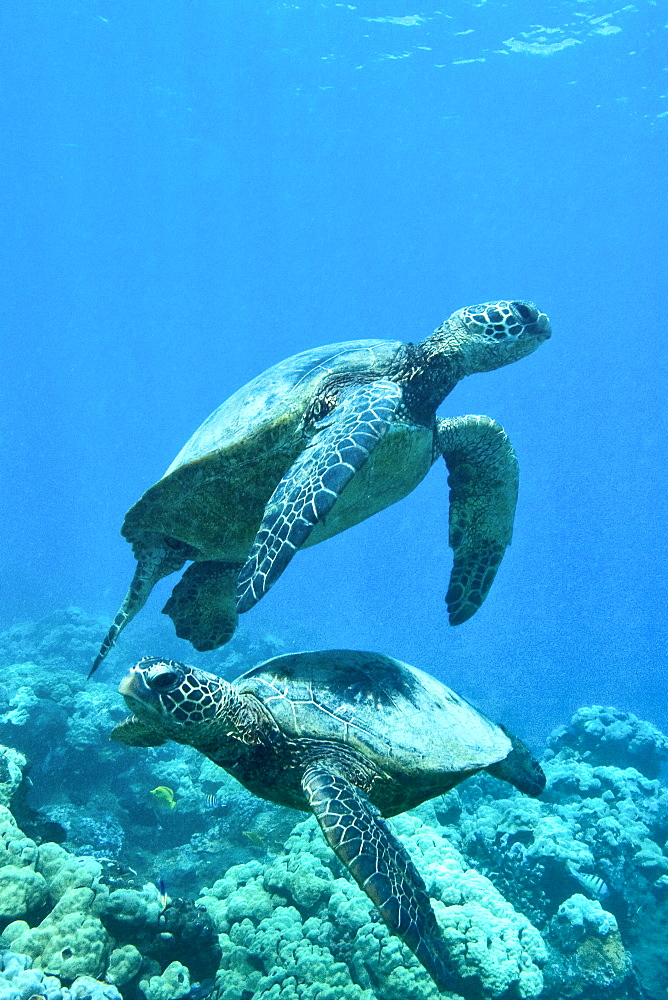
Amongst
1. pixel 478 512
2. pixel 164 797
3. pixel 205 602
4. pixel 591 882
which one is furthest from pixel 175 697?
pixel 591 882

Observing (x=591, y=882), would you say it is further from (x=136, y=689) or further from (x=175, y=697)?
(x=136, y=689)

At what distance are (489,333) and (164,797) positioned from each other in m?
7.77

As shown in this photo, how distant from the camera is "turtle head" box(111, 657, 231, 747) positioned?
320cm

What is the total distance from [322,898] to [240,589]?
3.71 meters

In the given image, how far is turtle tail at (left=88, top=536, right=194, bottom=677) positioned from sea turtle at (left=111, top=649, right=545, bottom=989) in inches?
74.5

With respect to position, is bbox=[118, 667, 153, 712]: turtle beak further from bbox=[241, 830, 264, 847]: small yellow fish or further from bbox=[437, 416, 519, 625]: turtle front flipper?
bbox=[241, 830, 264, 847]: small yellow fish

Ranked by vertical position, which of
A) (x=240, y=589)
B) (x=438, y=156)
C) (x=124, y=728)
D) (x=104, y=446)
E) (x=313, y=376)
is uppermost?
(x=104, y=446)

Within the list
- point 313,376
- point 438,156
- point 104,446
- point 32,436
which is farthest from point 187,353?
point 313,376

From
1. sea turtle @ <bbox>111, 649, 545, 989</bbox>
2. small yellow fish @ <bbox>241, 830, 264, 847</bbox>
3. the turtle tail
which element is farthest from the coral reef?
the turtle tail

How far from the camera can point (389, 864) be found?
292cm

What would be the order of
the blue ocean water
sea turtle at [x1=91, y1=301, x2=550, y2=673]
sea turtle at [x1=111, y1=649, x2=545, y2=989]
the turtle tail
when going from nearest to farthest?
sea turtle at [x1=111, y1=649, x2=545, y2=989], sea turtle at [x1=91, y1=301, x2=550, y2=673], the blue ocean water, the turtle tail

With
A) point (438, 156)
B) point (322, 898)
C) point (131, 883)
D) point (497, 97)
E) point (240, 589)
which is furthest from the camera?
point (438, 156)

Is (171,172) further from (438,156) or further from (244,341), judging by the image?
(244,341)

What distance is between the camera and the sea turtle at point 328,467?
390 cm
